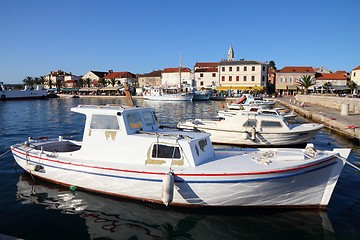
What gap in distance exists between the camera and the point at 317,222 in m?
8.54

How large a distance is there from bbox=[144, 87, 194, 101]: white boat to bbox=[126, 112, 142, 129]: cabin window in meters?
68.3

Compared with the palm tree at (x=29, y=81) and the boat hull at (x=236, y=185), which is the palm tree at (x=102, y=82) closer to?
the palm tree at (x=29, y=81)

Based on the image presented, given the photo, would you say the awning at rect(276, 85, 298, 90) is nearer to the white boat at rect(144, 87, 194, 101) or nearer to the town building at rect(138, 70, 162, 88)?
the white boat at rect(144, 87, 194, 101)

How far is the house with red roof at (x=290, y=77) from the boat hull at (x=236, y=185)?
83075 millimetres

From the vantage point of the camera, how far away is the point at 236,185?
8539 mm

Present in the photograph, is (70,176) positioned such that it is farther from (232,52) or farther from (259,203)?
(232,52)

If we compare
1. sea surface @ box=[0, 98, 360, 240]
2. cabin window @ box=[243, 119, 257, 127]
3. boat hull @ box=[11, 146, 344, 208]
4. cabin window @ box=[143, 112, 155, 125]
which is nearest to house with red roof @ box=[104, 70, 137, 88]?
cabin window @ box=[243, 119, 257, 127]

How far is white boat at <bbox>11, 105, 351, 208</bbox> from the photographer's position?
8555mm

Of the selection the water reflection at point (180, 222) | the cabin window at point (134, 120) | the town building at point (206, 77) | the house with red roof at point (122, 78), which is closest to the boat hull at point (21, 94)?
the house with red roof at point (122, 78)

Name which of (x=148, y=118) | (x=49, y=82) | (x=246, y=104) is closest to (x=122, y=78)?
(x=49, y=82)

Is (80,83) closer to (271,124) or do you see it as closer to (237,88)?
(237,88)

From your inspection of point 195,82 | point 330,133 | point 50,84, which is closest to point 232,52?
point 195,82

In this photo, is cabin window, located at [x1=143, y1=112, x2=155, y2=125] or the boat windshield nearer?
cabin window, located at [x1=143, y1=112, x2=155, y2=125]

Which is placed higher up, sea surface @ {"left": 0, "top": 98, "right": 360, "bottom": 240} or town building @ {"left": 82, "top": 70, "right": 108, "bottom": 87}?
town building @ {"left": 82, "top": 70, "right": 108, "bottom": 87}
